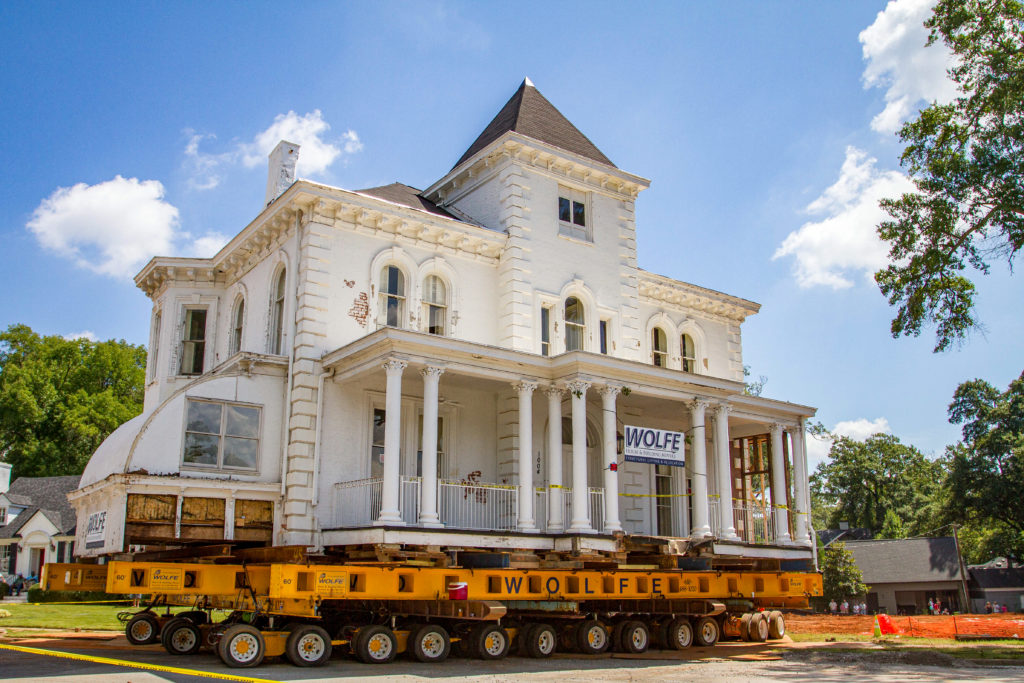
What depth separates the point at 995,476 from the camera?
5506 cm

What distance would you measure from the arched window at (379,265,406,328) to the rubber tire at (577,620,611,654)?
8.34 m

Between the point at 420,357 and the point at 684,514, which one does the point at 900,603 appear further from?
the point at 420,357

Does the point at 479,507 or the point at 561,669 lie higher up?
the point at 479,507

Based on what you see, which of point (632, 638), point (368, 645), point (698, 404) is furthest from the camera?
point (698, 404)

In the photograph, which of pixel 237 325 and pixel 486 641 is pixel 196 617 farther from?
pixel 237 325

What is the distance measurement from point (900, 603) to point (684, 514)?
1381 inches

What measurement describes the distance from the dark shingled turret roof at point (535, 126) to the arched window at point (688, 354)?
6151mm

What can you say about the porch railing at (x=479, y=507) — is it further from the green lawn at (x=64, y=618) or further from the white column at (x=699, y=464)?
the green lawn at (x=64, y=618)

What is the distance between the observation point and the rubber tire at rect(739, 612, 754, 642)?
2197cm

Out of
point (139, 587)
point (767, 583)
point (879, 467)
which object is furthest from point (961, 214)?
point (879, 467)

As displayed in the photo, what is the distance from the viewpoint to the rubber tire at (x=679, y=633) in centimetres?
1955

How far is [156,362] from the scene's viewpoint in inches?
1023

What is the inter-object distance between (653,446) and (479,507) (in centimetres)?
433

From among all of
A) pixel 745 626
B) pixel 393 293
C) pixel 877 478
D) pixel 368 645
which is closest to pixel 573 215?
pixel 393 293
